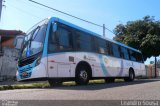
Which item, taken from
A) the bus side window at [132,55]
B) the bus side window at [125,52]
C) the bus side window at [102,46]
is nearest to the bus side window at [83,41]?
the bus side window at [102,46]

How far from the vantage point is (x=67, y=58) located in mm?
12492

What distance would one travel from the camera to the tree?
3428 centimetres

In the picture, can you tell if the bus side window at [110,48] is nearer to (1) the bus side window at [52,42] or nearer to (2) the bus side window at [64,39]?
(2) the bus side window at [64,39]

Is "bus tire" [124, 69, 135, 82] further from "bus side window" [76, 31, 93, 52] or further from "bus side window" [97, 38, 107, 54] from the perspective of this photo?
"bus side window" [76, 31, 93, 52]

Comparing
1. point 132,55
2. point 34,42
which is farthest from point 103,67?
point 132,55

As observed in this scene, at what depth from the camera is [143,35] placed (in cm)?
3581

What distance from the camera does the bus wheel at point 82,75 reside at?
42.6 feet

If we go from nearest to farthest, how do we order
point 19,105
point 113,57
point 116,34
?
point 19,105
point 113,57
point 116,34

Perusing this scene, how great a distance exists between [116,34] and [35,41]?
26.9 meters

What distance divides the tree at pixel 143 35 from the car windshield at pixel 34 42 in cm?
2359

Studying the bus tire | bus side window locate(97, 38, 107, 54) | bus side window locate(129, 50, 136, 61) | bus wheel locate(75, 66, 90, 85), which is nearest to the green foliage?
bus side window locate(129, 50, 136, 61)

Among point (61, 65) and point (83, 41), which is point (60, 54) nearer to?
point (61, 65)

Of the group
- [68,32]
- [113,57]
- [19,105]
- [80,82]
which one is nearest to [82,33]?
[68,32]

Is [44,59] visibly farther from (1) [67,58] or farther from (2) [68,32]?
(2) [68,32]
